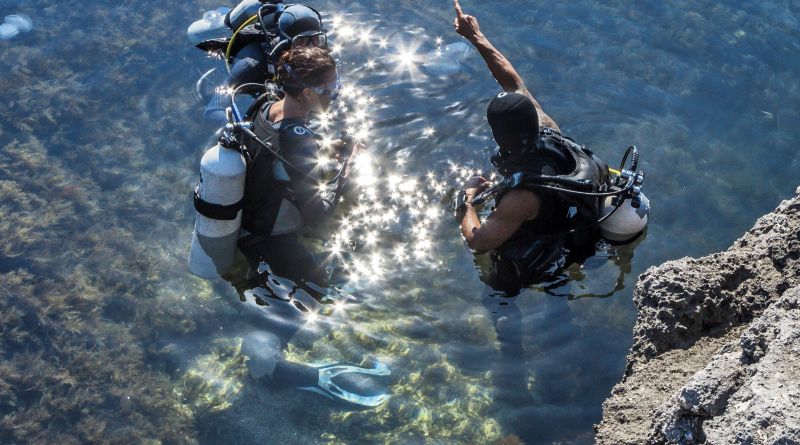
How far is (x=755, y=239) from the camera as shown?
4848 mm

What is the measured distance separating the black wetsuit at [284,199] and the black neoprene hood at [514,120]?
1376 mm

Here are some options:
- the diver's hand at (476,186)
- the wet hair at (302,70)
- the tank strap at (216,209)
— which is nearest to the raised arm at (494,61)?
the diver's hand at (476,186)

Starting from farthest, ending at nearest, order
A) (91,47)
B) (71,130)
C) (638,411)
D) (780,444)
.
Answer: (91,47), (71,130), (638,411), (780,444)

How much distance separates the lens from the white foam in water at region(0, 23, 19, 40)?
9050mm

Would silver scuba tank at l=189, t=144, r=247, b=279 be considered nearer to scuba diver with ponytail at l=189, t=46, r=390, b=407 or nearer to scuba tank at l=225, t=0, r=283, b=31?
scuba diver with ponytail at l=189, t=46, r=390, b=407

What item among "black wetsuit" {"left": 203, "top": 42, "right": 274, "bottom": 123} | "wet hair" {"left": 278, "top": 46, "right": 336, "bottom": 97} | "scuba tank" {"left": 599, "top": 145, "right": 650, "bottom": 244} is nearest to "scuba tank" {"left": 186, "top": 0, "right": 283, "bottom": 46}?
"black wetsuit" {"left": 203, "top": 42, "right": 274, "bottom": 123}

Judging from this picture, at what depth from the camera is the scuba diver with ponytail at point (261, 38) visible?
6.46 metres

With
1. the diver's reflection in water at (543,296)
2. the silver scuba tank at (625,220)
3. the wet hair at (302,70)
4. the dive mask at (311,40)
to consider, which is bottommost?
the diver's reflection in water at (543,296)

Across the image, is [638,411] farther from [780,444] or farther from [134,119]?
[134,119]

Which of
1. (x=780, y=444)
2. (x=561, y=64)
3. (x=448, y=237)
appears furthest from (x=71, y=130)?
(x=780, y=444)

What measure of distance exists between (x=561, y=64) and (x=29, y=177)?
580 cm

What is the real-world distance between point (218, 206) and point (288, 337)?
122 cm

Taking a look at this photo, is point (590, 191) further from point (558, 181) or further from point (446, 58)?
point (446, 58)

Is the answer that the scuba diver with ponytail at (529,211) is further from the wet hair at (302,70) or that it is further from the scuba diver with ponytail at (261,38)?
the scuba diver with ponytail at (261,38)
